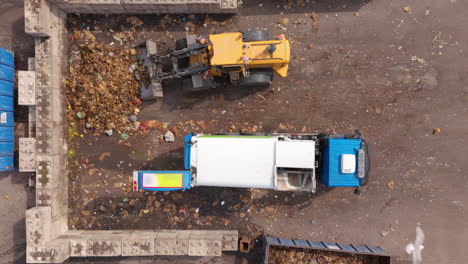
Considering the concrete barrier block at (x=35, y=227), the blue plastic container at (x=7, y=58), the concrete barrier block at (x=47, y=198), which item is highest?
the blue plastic container at (x=7, y=58)

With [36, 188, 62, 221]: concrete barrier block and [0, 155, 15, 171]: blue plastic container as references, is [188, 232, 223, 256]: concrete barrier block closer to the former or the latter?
[36, 188, 62, 221]: concrete barrier block

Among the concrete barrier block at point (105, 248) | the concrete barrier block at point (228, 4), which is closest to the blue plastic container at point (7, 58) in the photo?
the concrete barrier block at point (105, 248)

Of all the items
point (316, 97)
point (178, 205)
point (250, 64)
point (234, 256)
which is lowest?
point (234, 256)

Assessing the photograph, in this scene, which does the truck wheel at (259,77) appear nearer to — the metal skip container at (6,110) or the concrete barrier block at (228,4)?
the concrete barrier block at (228,4)

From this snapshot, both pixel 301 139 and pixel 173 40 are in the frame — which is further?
pixel 173 40

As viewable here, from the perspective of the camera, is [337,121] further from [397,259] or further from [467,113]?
[397,259]

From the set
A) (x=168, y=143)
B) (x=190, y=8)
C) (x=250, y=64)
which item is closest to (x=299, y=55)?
(x=250, y=64)
